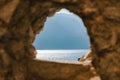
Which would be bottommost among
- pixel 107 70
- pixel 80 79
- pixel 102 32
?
pixel 80 79

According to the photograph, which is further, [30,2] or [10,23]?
[30,2]

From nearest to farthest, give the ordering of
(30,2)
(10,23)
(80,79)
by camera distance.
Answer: (10,23) < (30,2) < (80,79)

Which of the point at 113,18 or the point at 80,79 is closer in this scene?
the point at 113,18

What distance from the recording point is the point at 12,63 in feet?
78.3

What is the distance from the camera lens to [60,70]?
2683cm

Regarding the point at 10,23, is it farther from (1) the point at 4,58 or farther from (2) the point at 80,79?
(2) the point at 80,79

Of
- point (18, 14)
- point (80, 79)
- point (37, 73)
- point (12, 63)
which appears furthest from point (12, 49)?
point (80, 79)

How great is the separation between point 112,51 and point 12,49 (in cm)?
696

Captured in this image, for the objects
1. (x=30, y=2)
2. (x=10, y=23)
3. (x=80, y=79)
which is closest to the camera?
(x=10, y=23)

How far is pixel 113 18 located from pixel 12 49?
23.8 ft

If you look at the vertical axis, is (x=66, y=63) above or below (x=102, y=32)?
below

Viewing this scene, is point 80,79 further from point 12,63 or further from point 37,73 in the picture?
point 12,63

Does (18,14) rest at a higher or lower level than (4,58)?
higher

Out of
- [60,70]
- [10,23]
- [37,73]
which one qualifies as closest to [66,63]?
[60,70]
